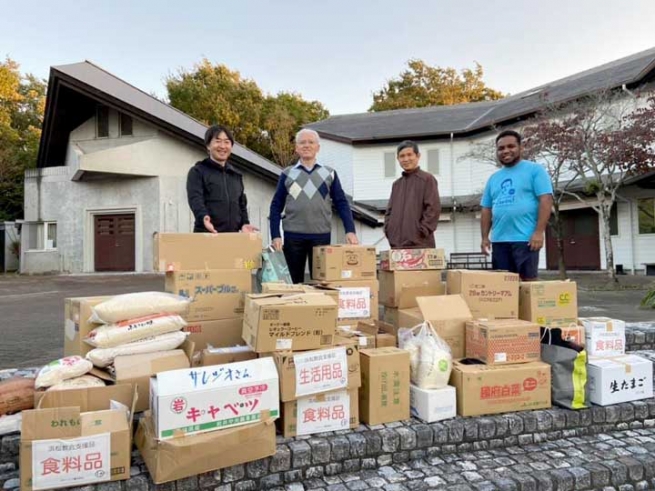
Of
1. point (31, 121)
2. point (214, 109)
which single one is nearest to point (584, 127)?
point (214, 109)

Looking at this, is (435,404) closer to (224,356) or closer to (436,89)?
(224,356)

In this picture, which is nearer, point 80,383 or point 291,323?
point 80,383

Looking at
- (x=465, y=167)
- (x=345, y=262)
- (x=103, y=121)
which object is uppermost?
(x=103, y=121)

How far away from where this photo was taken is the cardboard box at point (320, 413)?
220cm

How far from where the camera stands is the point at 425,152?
16.9m

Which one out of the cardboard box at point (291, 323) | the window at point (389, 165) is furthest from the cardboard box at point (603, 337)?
the window at point (389, 165)

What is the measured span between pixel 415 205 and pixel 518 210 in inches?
31.2

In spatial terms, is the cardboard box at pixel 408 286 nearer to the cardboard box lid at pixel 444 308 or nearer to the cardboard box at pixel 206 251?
the cardboard box lid at pixel 444 308

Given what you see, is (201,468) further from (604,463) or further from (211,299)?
(604,463)

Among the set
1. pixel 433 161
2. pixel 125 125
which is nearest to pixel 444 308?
pixel 125 125

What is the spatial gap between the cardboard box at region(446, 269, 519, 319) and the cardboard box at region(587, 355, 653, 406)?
585 millimetres

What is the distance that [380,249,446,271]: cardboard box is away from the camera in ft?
11.0

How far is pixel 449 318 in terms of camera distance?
2799 millimetres

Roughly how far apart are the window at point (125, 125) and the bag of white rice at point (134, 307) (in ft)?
43.2
